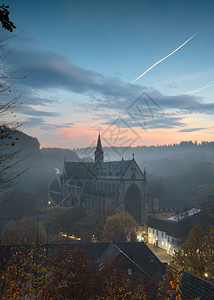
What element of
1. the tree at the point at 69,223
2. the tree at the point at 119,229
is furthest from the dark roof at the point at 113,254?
the tree at the point at 69,223

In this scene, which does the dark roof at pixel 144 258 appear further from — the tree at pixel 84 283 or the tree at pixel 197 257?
the tree at pixel 84 283

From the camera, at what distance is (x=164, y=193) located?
116 meters

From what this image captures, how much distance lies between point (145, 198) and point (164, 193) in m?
50.4

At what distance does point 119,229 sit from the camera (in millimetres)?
47594

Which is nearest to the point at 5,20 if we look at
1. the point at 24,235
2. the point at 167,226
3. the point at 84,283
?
the point at 84,283

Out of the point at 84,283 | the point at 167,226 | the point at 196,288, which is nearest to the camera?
the point at 196,288

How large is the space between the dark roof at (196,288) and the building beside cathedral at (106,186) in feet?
163

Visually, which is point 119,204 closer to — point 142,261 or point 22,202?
point 22,202

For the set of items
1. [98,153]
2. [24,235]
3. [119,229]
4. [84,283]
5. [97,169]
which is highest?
[98,153]

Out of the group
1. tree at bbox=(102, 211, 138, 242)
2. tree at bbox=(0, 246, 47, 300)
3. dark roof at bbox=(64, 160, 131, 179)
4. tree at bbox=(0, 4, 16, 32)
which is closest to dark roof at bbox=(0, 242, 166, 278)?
tree at bbox=(102, 211, 138, 242)

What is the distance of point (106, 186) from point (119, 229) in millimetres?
28441

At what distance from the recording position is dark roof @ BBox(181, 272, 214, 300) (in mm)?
11859

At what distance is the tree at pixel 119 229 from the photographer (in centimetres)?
4644

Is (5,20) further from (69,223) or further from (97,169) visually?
(97,169)
